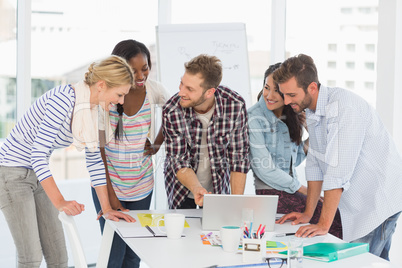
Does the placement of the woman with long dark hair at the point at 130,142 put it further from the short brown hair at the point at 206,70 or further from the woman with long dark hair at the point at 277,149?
the woman with long dark hair at the point at 277,149

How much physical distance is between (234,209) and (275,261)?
0.34m

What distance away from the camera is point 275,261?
5.22 ft

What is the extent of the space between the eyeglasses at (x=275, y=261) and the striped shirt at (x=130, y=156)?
3.50 ft

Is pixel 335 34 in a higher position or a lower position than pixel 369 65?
higher

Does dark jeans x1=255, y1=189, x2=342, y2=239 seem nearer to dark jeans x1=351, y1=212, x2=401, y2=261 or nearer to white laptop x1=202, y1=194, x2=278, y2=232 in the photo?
dark jeans x1=351, y1=212, x2=401, y2=261

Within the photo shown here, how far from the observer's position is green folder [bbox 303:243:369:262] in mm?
1606

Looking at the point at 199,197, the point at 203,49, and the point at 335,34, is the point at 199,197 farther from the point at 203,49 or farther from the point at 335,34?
the point at 335,34

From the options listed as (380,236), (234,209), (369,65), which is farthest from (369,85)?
(234,209)

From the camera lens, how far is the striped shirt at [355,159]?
2.04 m

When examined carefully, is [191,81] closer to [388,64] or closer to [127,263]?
[127,263]

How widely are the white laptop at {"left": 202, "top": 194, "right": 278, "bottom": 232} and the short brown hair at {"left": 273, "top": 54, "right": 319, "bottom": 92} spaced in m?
0.64

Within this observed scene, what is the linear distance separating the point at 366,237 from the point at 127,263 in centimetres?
127

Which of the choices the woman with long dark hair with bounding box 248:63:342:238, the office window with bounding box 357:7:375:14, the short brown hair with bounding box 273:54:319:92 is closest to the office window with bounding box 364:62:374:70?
the office window with bounding box 357:7:375:14

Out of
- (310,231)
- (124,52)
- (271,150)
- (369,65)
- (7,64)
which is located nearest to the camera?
(310,231)
